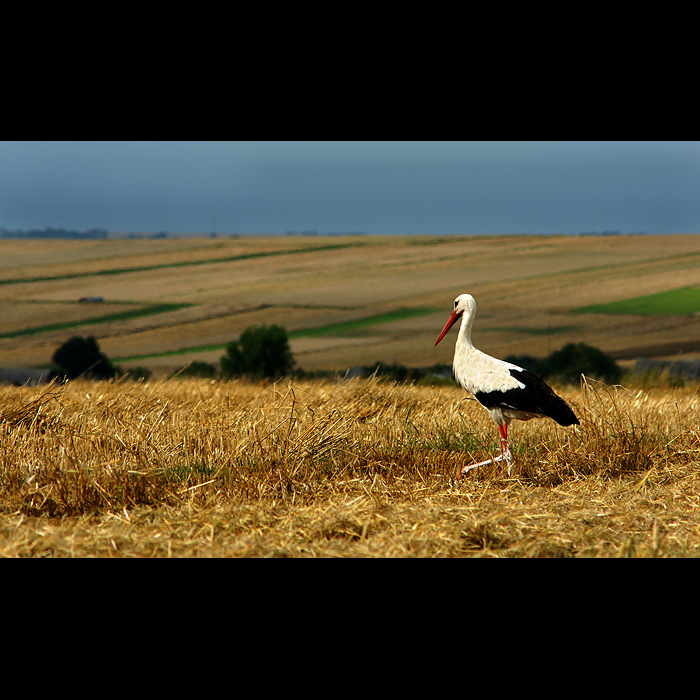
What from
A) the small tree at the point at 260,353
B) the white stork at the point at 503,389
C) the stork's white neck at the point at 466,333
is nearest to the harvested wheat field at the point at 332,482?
the white stork at the point at 503,389

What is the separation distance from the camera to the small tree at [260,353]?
54.7ft

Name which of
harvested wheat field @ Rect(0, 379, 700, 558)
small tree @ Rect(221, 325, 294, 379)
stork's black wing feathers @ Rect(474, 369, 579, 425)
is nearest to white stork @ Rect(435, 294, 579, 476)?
stork's black wing feathers @ Rect(474, 369, 579, 425)

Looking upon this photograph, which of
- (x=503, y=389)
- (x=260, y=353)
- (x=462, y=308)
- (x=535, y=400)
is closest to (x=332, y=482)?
(x=503, y=389)

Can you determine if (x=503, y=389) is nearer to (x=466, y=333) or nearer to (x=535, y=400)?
(x=535, y=400)

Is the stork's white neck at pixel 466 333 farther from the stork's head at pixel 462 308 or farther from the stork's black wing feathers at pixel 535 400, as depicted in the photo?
the stork's black wing feathers at pixel 535 400

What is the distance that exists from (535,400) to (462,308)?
1.30 meters

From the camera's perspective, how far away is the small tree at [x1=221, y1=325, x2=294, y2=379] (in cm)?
1667

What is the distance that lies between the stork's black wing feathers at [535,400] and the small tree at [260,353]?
10292 mm

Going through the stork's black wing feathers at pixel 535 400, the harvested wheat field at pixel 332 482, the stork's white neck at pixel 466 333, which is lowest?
the harvested wheat field at pixel 332 482

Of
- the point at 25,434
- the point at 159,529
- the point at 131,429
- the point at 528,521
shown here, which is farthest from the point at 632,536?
the point at 25,434

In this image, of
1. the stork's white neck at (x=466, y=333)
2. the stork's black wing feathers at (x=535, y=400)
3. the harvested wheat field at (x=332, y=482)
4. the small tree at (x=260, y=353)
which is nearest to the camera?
the harvested wheat field at (x=332, y=482)

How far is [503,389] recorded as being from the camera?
21.0ft

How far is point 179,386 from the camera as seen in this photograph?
10383 millimetres

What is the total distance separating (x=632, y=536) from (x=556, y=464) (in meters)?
1.90
